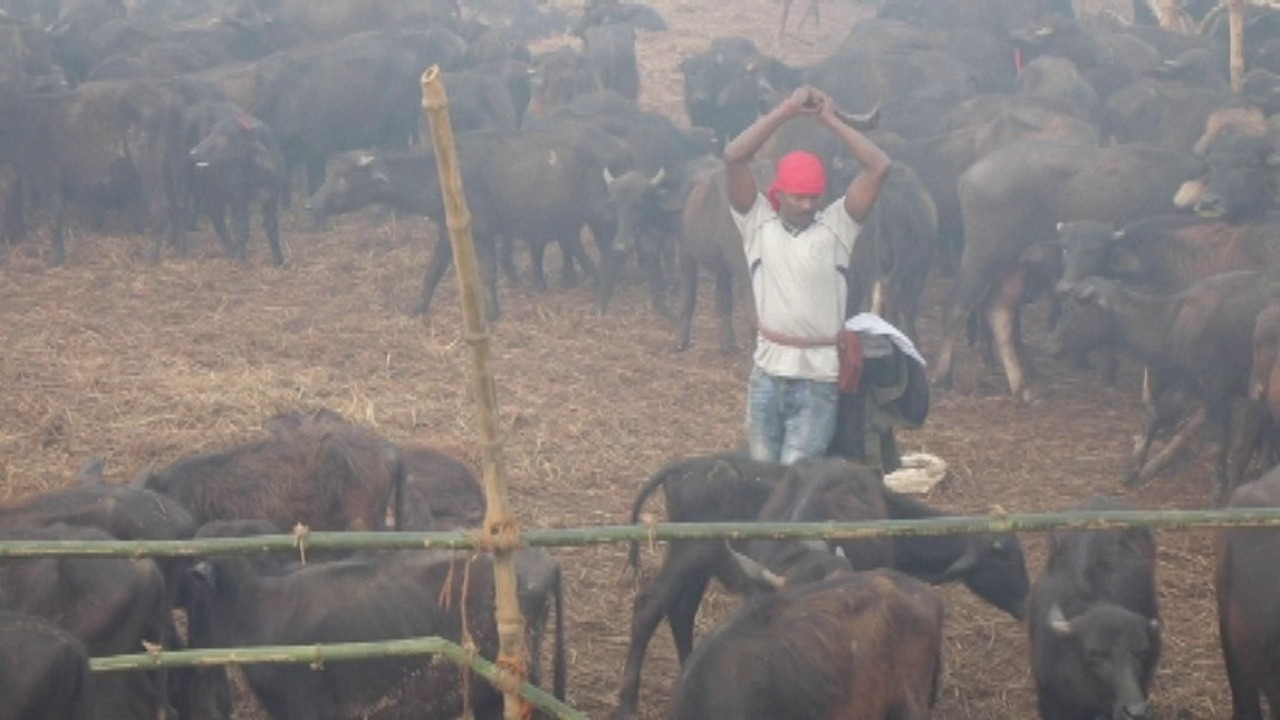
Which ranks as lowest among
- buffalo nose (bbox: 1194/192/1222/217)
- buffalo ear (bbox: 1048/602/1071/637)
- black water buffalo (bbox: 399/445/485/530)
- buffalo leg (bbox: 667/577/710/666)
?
buffalo leg (bbox: 667/577/710/666)

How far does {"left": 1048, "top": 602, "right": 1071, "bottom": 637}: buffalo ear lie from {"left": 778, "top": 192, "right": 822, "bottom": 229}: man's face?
2.82 meters

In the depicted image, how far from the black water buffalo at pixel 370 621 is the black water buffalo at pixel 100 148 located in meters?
9.87

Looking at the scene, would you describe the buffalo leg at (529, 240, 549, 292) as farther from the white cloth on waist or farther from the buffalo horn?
the buffalo horn

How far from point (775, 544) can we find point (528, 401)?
5.59 metres

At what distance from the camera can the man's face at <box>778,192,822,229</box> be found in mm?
9766

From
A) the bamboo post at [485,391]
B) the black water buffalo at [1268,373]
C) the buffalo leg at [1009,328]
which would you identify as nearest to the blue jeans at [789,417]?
the black water buffalo at [1268,373]

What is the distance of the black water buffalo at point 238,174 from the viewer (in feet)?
55.6

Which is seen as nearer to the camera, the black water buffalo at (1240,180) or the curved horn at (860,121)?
the curved horn at (860,121)

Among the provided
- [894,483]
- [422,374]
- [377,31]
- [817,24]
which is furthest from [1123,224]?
[817,24]

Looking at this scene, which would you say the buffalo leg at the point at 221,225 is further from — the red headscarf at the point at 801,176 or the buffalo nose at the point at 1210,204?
→ the red headscarf at the point at 801,176

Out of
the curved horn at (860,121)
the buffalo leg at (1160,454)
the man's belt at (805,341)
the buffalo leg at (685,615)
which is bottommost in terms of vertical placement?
the buffalo leg at (1160,454)

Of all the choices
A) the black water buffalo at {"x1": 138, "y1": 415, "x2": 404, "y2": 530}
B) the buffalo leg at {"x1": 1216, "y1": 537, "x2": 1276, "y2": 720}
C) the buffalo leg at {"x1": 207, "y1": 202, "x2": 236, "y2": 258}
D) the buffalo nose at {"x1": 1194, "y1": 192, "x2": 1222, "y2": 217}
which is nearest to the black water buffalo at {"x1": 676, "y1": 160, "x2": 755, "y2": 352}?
the buffalo nose at {"x1": 1194, "y1": 192, "x2": 1222, "y2": 217}

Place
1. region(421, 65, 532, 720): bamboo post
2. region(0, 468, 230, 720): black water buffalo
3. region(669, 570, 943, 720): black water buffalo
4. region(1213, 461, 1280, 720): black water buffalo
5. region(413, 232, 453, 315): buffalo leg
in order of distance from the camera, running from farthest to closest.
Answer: region(413, 232, 453, 315): buffalo leg < region(0, 468, 230, 720): black water buffalo < region(1213, 461, 1280, 720): black water buffalo < region(669, 570, 943, 720): black water buffalo < region(421, 65, 532, 720): bamboo post

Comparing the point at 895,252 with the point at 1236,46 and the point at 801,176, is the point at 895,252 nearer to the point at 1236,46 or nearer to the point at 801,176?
the point at 801,176
